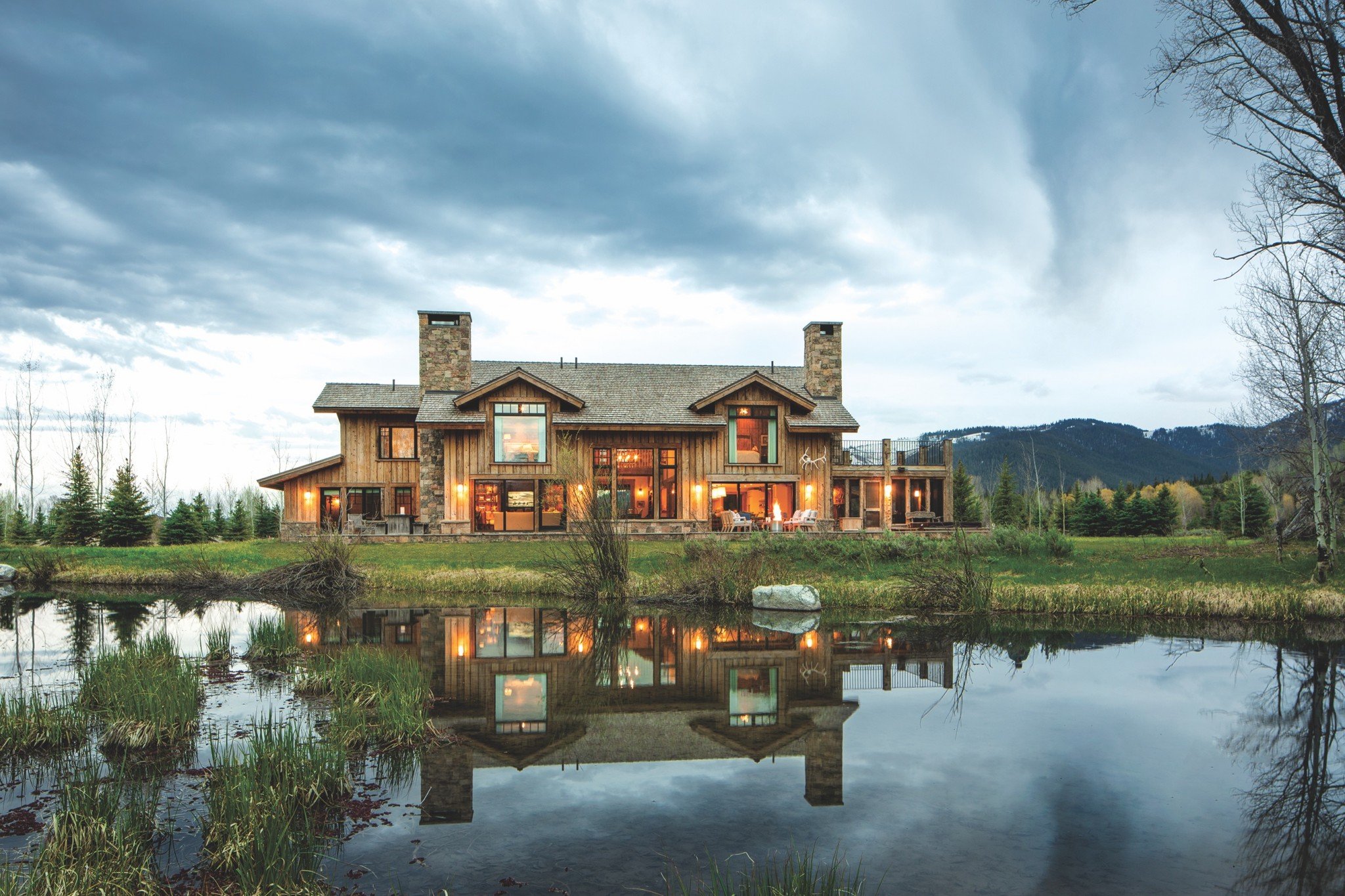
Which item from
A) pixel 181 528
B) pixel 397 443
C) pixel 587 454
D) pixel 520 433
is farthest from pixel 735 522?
pixel 181 528

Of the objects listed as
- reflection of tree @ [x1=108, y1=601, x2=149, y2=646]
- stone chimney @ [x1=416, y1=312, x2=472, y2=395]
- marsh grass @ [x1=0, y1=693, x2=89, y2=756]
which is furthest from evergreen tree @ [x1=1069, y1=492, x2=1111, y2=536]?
marsh grass @ [x1=0, y1=693, x2=89, y2=756]

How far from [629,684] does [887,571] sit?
966 cm

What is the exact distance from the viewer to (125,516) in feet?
94.5

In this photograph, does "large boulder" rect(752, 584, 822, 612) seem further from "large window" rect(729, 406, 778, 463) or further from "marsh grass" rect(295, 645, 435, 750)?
"large window" rect(729, 406, 778, 463)

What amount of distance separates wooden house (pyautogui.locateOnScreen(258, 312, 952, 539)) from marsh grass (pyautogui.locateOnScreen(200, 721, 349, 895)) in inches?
759

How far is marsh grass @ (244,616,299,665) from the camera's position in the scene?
35.4 ft

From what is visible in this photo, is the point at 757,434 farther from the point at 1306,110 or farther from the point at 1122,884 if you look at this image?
the point at 1122,884

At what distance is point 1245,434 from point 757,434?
45.9ft

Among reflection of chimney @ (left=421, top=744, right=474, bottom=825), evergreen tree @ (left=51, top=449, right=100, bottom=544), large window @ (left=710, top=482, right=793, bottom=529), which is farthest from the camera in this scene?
evergreen tree @ (left=51, top=449, right=100, bottom=544)

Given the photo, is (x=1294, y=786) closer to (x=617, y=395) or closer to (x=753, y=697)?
(x=753, y=697)

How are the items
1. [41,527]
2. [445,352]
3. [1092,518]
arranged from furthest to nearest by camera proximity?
[1092,518], [41,527], [445,352]

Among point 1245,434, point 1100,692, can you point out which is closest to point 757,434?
point 1245,434

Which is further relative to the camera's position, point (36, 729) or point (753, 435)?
point (753, 435)

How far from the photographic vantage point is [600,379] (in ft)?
98.0
